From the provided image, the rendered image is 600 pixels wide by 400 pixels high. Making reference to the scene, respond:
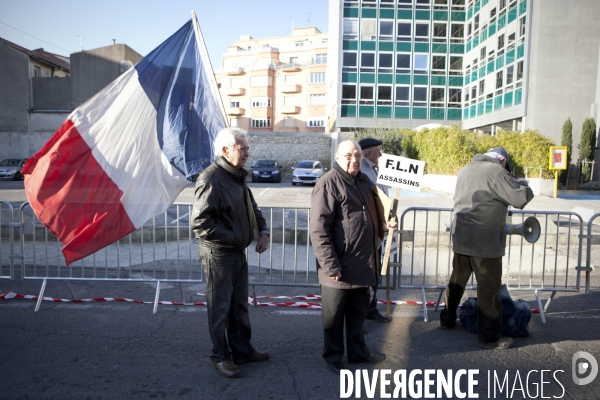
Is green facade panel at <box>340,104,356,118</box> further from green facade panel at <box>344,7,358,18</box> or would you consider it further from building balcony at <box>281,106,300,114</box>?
building balcony at <box>281,106,300,114</box>

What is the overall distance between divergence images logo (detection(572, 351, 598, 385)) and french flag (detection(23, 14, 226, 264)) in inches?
147

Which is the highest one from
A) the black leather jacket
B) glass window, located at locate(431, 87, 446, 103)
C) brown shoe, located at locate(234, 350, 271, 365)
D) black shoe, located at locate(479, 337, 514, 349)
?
glass window, located at locate(431, 87, 446, 103)

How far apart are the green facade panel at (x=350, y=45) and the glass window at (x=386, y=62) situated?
2.38 meters

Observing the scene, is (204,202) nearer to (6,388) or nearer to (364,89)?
(6,388)

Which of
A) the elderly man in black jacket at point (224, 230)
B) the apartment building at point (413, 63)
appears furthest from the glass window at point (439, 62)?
the elderly man in black jacket at point (224, 230)

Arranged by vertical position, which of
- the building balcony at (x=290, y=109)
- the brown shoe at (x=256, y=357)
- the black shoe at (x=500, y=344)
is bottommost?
the brown shoe at (x=256, y=357)

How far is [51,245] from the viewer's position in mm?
9508

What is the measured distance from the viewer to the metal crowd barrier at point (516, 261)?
5.82 meters

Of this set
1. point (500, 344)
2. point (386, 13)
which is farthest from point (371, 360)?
point (386, 13)

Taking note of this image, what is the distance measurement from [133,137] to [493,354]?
396cm

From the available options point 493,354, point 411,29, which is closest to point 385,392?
point 493,354

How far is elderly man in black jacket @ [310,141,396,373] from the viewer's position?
390cm

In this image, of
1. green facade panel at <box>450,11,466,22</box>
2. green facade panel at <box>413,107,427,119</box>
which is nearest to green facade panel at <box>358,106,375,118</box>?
green facade panel at <box>413,107,427,119</box>

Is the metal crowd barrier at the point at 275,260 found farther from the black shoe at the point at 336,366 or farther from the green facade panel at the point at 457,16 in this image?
the green facade panel at the point at 457,16
